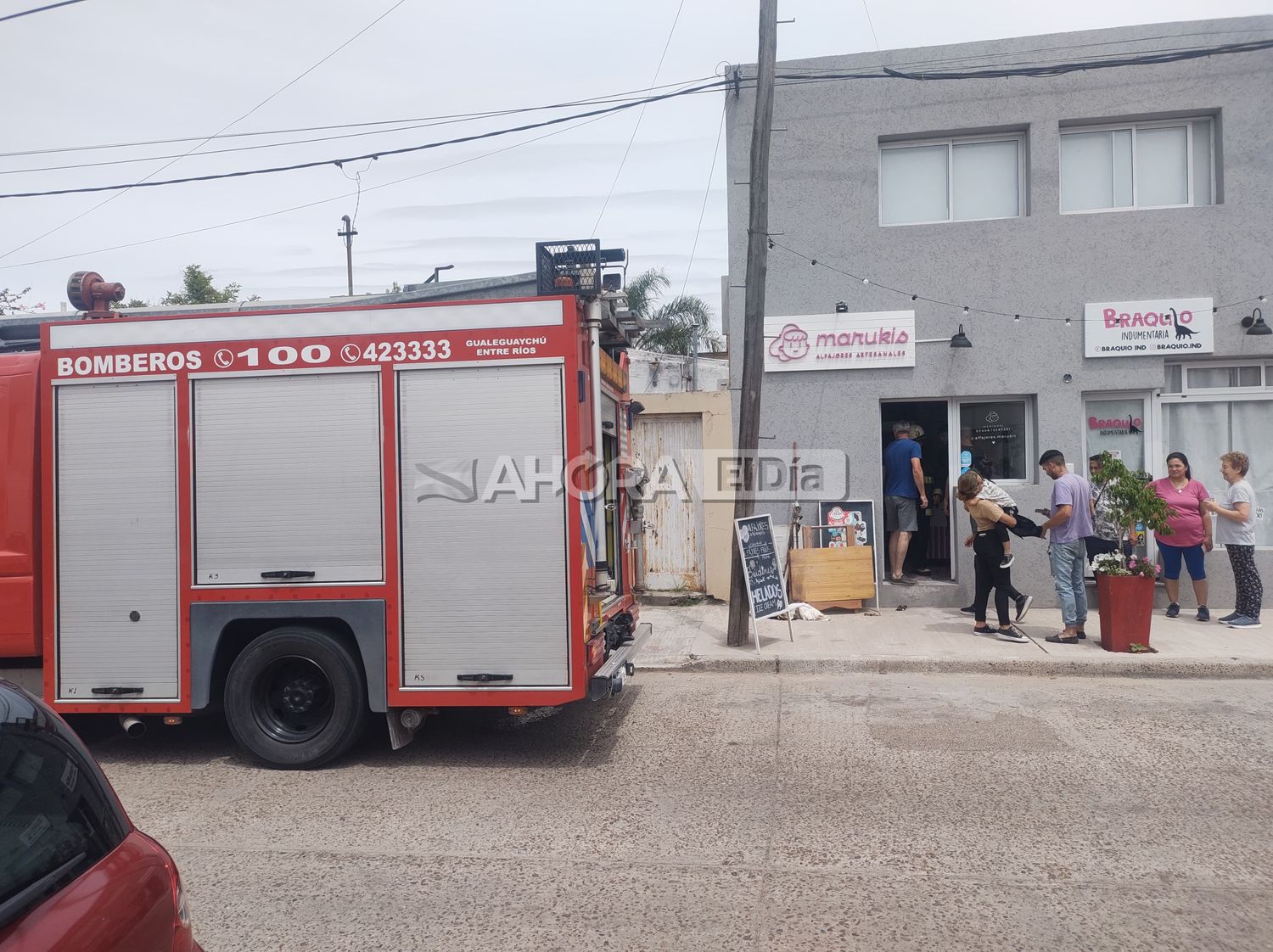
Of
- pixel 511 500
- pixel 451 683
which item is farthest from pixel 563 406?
pixel 451 683

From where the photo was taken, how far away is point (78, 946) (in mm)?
1968

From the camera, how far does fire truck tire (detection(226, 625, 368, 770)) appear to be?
605 centimetres

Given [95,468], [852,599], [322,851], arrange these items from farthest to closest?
[852,599]
[95,468]
[322,851]

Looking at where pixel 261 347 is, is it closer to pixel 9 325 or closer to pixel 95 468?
pixel 95 468

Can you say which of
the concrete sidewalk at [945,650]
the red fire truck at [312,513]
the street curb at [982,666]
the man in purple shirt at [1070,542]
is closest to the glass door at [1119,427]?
the concrete sidewalk at [945,650]

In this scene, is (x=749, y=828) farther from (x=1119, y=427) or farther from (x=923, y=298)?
(x=1119, y=427)

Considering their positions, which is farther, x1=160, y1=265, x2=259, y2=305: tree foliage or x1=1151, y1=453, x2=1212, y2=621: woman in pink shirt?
x1=160, y1=265, x2=259, y2=305: tree foliage

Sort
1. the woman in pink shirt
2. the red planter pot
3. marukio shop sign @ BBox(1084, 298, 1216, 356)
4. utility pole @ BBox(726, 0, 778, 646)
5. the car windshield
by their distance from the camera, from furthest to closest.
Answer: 1. marukio shop sign @ BBox(1084, 298, 1216, 356)
2. the woman in pink shirt
3. utility pole @ BBox(726, 0, 778, 646)
4. the red planter pot
5. the car windshield

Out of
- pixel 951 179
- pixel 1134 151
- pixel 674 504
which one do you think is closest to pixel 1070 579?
pixel 674 504

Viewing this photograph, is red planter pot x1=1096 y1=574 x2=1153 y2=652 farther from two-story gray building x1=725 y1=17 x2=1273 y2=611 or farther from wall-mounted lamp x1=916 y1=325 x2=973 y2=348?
wall-mounted lamp x1=916 y1=325 x2=973 y2=348

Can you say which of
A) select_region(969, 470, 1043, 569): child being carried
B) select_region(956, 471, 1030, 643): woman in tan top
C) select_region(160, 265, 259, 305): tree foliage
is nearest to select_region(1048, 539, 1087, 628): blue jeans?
select_region(969, 470, 1043, 569): child being carried

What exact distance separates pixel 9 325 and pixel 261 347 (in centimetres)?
455

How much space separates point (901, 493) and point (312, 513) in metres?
7.48

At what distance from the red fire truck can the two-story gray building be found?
593cm
